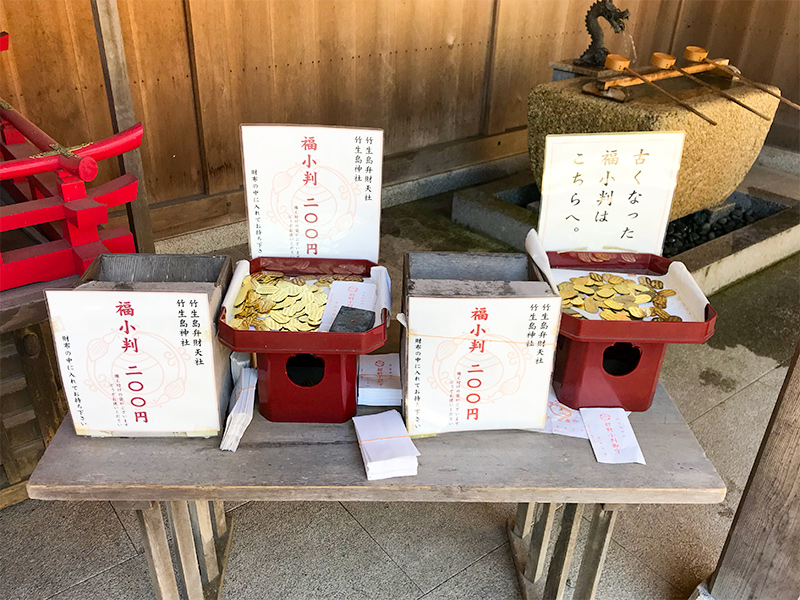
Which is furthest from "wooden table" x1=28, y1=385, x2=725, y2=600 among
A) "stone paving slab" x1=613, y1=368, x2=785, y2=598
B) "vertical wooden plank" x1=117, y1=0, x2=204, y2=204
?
"vertical wooden plank" x1=117, y1=0, x2=204, y2=204

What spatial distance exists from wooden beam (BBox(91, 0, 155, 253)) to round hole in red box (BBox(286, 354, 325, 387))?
3.97 feet

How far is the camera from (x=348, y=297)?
62.7 inches

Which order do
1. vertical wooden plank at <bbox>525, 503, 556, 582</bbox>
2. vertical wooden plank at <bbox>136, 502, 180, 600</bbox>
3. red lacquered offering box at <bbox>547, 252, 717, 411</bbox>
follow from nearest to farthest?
1. red lacquered offering box at <bbox>547, 252, 717, 411</bbox>
2. vertical wooden plank at <bbox>136, 502, 180, 600</bbox>
3. vertical wooden plank at <bbox>525, 503, 556, 582</bbox>

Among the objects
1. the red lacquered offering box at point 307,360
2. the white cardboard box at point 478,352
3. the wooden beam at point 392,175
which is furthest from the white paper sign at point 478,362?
the wooden beam at point 392,175

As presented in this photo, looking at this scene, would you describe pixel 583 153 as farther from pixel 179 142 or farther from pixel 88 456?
pixel 179 142

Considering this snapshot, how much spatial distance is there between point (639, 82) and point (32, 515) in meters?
3.87

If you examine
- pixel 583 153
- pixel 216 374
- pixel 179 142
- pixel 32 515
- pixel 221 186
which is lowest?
pixel 32 515

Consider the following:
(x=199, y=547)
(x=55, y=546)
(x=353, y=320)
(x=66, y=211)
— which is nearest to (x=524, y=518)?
(x=199, y=547)

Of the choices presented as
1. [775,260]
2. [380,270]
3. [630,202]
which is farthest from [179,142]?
[775,260]

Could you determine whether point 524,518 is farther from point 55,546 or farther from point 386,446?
point 55,546

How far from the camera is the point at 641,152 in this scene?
65.1 inches

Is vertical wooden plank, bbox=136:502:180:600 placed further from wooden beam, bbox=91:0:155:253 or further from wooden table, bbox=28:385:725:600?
wooden beam, bbox=91:0:155:253

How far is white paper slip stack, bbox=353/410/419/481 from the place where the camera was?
1.39m

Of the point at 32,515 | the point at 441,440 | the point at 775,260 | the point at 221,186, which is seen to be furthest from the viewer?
the point at 775,260
